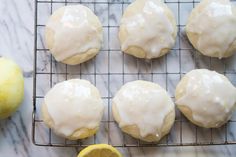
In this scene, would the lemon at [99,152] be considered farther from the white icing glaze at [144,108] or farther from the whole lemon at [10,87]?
the whole lemon at [10,87]

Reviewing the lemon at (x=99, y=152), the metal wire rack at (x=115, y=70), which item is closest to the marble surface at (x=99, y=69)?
the metal wire rack at (x=115, y=70)

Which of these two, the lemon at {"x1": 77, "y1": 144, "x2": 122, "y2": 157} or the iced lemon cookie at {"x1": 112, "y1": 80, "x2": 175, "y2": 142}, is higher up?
the iced lemon cookie at {"x1": 112, "y1": 80, "x2": 175, "y2": 142}

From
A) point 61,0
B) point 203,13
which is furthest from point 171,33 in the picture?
point 61,0

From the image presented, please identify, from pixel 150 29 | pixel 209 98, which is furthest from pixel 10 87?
pixel 209 98

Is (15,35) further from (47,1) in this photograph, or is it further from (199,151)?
(199,151)

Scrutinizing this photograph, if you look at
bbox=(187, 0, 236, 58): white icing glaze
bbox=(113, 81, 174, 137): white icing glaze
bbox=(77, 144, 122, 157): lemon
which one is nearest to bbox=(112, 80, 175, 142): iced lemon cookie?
bbox=(113, 81, 174, 137): white icing glaze

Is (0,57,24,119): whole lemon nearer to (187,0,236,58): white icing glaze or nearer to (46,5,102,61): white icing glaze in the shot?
(46,5,102,61): white icing glaze

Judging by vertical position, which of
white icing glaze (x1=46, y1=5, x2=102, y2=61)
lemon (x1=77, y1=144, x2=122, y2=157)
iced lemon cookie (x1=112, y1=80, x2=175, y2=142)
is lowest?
lemon (x1=77, y1=144, x2=122, y2=157)
